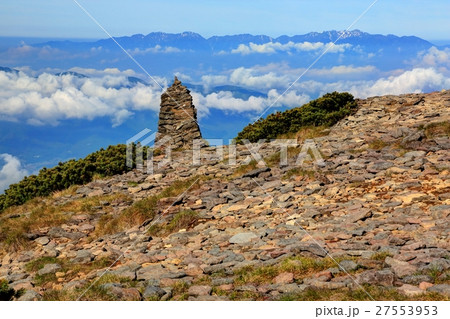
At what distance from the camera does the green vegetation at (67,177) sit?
27667 mm

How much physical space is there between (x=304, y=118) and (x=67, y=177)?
1407cm

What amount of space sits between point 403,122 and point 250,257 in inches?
645

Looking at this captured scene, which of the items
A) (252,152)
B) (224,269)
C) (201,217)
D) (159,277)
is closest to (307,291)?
(224,269)

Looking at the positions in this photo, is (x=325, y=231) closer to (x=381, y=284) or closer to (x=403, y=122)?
(x=381, y=284)

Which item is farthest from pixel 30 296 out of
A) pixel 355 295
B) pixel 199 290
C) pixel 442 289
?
pixel 442 289

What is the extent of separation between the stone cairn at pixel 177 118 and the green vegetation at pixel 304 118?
307 centimetres

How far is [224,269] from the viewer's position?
1273 cm

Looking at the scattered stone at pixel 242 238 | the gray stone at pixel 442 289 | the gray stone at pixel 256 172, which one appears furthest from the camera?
the gray stone at pixel 256 172

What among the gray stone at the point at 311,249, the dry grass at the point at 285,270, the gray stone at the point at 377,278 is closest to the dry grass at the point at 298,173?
the gray stone at the point at 311,249

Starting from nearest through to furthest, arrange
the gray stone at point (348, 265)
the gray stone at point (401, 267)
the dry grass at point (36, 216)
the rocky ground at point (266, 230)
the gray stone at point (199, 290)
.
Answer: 1. the gray stone at point (401, 267)
2. the gray stone at point (199, 290)
3. the rocky ground at point (266, 230)
4. the gray stone at point (348, 265)
5. the dry grass at point (36, 216)

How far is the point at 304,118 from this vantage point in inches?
1254

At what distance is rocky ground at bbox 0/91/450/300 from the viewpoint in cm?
1108

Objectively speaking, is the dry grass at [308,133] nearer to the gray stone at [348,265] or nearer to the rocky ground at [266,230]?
the rocky ground at [266,230]

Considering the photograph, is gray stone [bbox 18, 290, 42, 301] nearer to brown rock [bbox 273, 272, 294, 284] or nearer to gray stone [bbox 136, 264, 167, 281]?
gray stone [bbox 136, 264, 167, 281]
